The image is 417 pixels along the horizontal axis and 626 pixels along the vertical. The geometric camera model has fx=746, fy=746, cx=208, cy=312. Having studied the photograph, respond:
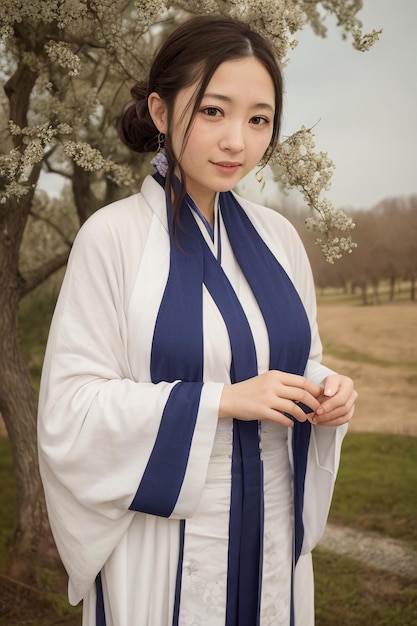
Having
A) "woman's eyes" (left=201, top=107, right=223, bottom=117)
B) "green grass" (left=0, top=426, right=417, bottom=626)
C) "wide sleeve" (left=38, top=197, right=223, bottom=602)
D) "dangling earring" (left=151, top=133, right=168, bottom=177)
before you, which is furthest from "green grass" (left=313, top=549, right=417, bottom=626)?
"woman's eyes" (left=201, top=107, right=223, bottom=117)

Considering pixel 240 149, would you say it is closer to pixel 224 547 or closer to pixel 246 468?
pixel 246 468

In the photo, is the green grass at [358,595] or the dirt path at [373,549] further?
the dirt path at [373,549]

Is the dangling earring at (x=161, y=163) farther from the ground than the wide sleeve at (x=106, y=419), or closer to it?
farther from the ground

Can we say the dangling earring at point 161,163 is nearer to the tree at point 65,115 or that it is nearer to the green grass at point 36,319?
the tree at point 65,115

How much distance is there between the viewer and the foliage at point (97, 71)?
6.54ft

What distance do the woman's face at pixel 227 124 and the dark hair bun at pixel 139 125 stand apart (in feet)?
0.44

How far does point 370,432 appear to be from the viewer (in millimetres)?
3322

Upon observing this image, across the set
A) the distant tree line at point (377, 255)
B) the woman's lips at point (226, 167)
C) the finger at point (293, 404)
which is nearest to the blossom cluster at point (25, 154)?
the woman's lips at point (226, 167)

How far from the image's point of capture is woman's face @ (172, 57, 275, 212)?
1395 millimetres

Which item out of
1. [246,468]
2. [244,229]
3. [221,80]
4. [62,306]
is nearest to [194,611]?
[246,468]

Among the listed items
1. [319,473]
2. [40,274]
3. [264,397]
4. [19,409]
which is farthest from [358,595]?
[264,397]

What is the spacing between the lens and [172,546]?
144 cm

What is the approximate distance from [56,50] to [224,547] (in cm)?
140

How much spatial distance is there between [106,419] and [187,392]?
156mm
